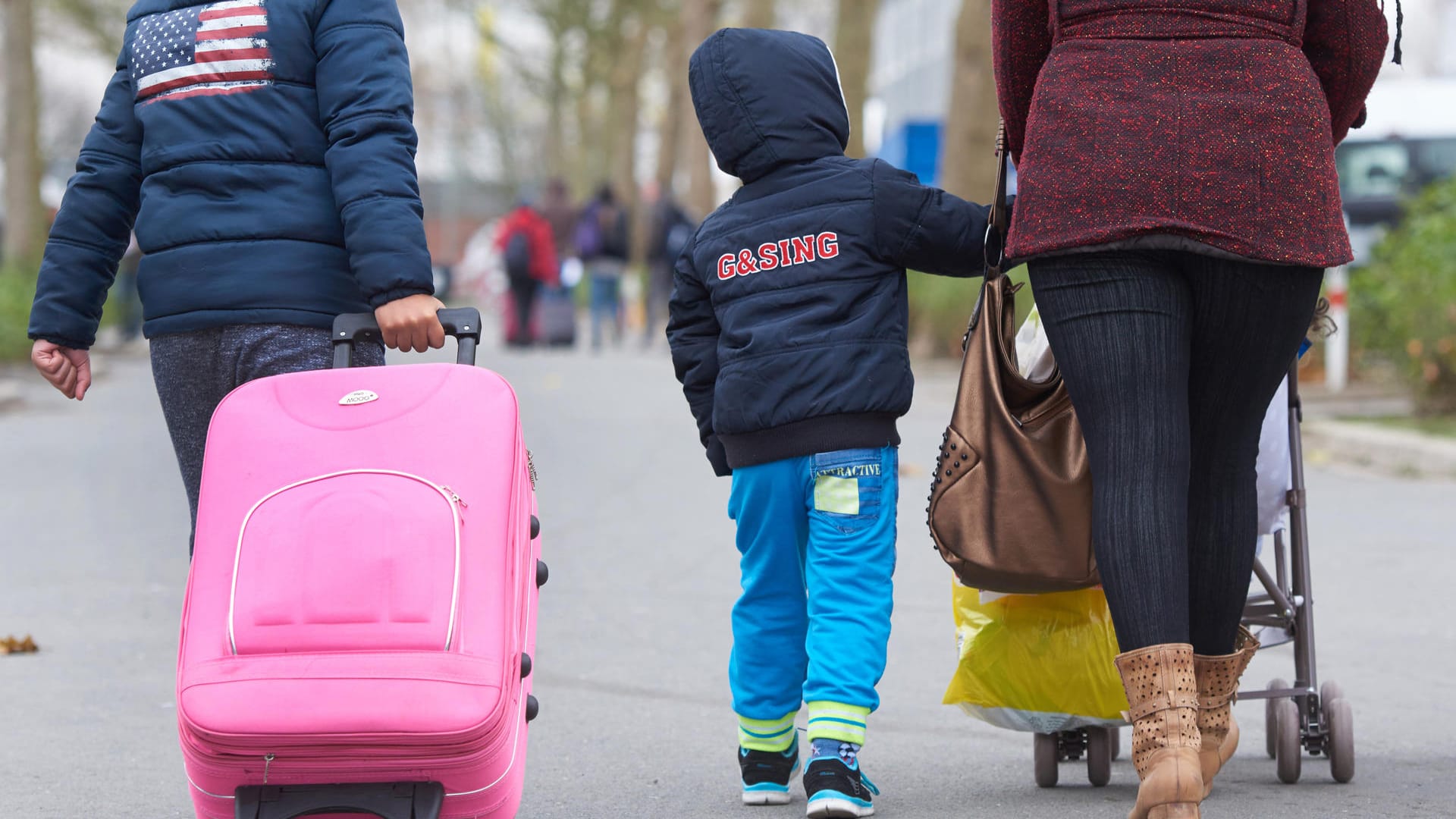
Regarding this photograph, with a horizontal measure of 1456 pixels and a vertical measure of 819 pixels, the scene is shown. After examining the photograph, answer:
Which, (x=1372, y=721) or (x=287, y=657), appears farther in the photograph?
(x=1372, y=721)

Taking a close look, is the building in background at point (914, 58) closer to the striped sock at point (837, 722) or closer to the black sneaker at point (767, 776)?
the black sneaker at point (767, 776)

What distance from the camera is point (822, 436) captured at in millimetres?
3654

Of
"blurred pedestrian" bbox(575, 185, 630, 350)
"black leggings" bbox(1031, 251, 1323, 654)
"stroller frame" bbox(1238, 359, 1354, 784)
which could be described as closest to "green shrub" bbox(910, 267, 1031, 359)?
"blurred pedestrian" bbox(575, 185, 630, 350)

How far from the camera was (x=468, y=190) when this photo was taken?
5459 cm

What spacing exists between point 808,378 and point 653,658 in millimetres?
2140

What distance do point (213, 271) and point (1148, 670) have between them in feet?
5.70

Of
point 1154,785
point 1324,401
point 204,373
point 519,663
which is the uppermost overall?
point 204,373

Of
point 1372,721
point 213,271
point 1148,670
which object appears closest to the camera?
point 1148,670

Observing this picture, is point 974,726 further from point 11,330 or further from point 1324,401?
point 11,330

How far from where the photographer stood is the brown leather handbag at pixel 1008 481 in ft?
11.2

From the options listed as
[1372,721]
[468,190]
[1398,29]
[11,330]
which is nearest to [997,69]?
[1398,29]

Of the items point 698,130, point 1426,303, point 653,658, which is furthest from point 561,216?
point 653,658

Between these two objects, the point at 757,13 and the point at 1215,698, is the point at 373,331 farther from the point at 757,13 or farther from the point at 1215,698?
the point at 757,13

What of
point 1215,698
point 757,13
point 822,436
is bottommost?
point 1215,698
